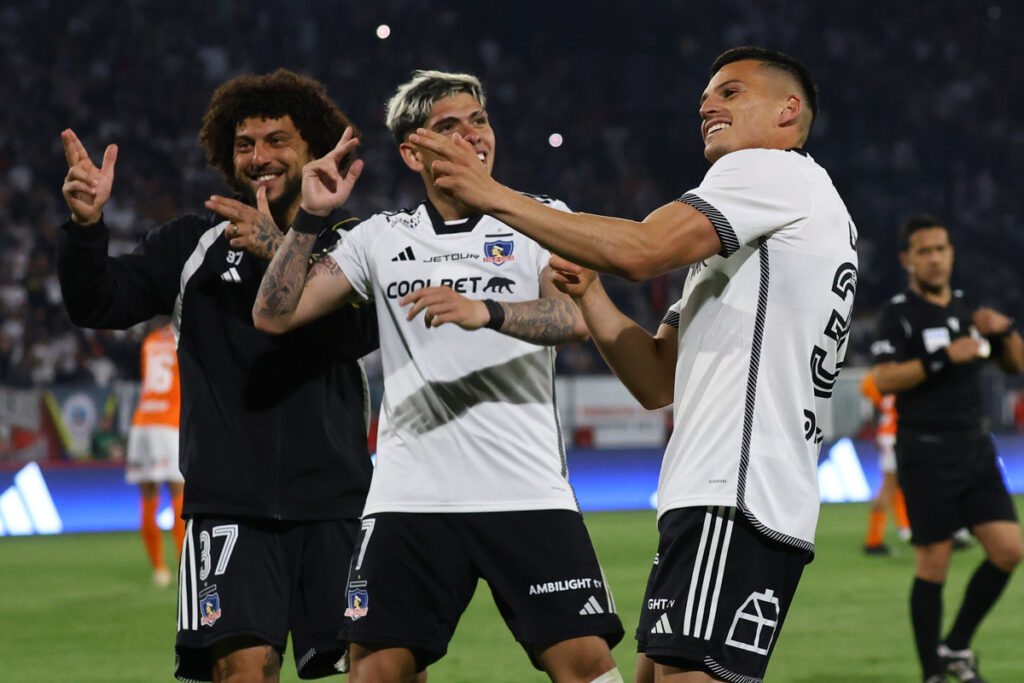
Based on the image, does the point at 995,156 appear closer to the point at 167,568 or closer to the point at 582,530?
the point at 167,568

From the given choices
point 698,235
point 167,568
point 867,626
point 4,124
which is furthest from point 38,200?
point 698,235

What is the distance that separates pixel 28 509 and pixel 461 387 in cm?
1083

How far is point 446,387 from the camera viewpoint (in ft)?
12.1

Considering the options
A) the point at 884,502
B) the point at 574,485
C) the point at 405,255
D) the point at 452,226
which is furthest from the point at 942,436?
the point at 574,485

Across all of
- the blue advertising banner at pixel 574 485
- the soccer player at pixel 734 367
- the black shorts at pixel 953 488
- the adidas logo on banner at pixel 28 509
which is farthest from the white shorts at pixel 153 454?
the soccer player at pixel 734 367

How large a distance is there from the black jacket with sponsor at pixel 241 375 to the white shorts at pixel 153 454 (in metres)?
6.02

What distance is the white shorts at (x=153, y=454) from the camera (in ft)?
32.4

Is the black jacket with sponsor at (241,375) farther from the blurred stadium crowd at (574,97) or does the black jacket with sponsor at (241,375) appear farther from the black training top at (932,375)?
the blurred stadium crowd at (574,97)

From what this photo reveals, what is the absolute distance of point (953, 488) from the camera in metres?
6.35

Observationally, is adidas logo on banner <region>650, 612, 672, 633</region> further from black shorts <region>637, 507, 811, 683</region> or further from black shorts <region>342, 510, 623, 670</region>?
black shorts <region>342, 510, 623, 670</region>

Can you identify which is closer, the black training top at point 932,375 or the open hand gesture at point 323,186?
the open hand gesture at point 323,186

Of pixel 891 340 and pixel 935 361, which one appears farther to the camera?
pixel 891 340

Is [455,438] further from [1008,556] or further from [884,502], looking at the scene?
[884,502]

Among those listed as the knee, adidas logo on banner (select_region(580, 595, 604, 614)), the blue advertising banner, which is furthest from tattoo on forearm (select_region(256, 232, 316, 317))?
the blue advertising banner
